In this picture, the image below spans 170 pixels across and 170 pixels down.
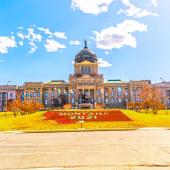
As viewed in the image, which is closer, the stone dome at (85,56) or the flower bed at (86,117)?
the flower bed at (86,117)

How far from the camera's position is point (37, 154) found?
13.5 m

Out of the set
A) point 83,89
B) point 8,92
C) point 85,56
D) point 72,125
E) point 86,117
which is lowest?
point 72,125

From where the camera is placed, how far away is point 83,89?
409 ft

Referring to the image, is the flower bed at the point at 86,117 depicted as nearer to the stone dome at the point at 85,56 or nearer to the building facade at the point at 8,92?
the building facade at the point at 8,92

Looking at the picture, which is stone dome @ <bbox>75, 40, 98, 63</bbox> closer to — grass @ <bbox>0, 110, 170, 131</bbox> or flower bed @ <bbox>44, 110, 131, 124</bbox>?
flower bed @ <bbox>44, 110, 131, 124</bbox>

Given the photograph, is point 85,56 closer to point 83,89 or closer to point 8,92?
point 83,89

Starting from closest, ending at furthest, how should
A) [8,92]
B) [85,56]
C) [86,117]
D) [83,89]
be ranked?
[86,117] < [83,89] < [8,92] < [85,56]

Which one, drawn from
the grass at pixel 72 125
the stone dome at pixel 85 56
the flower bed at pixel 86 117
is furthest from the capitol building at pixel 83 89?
the grass at pixel 72 125

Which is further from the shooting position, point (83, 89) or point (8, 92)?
point (8, 92)

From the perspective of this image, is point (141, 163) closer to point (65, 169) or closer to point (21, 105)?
point (65, 169)

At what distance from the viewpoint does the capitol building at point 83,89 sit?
124m

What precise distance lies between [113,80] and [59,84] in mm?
26571

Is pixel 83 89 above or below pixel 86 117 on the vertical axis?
above

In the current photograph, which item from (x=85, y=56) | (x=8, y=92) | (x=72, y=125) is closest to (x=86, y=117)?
(x=72, y=125)
